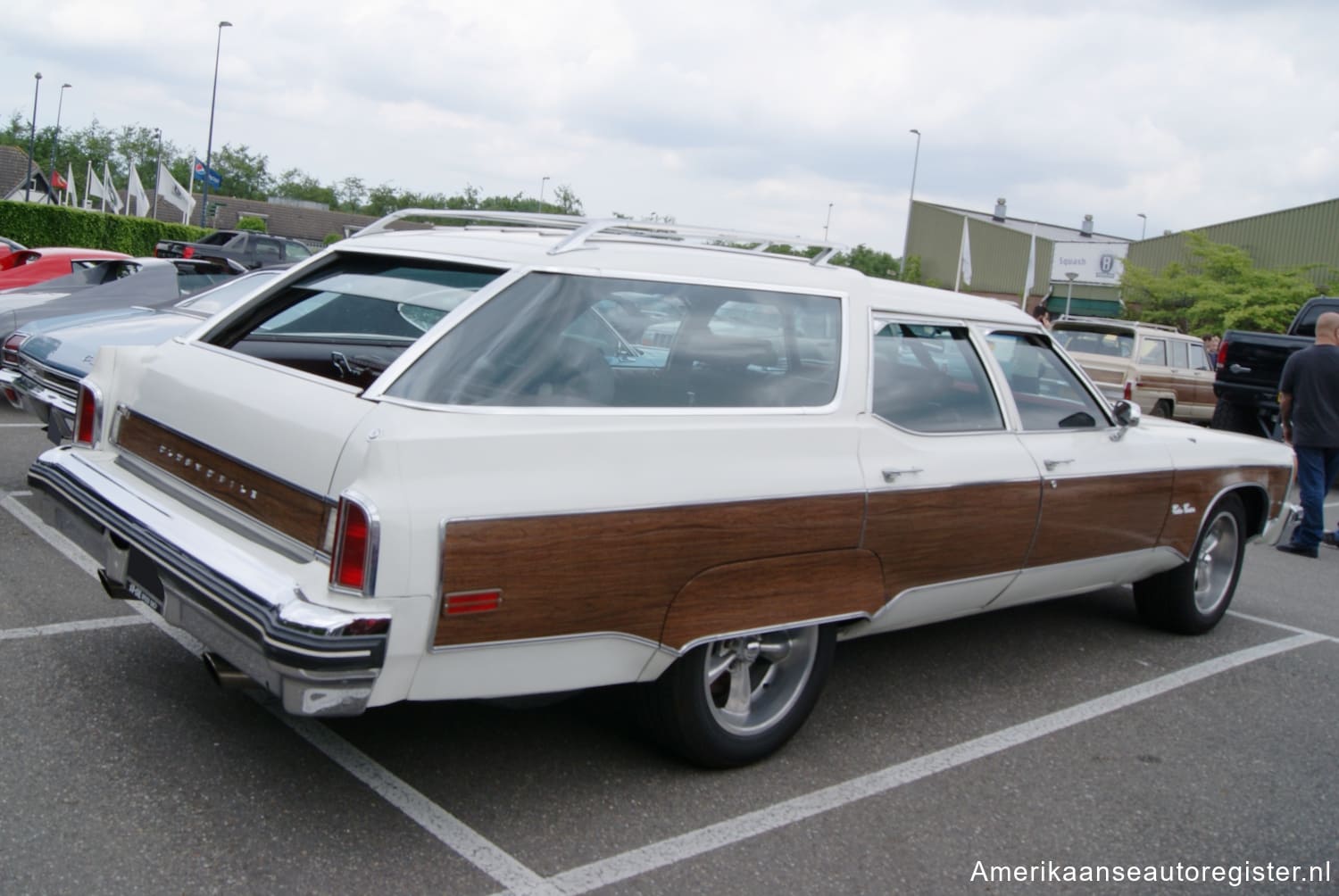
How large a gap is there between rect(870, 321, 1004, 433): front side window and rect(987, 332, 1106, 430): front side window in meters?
0.26

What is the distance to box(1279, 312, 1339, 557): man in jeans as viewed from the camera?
324 inches

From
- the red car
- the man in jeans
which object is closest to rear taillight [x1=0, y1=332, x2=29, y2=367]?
the red car

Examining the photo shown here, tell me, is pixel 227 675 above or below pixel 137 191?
below

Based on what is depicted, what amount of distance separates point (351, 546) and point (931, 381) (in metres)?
2.40

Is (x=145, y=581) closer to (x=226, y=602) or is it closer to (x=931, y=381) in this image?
(x=226, y=602)

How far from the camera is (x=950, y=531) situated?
4.06 metres

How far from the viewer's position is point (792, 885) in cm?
306

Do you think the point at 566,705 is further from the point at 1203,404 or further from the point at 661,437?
the point at 1203,404

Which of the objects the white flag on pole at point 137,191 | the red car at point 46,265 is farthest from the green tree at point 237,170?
the red car at point 46,265

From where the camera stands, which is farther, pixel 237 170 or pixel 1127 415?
pixel 237 170

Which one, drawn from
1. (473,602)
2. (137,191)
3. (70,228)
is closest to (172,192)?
(70,228)

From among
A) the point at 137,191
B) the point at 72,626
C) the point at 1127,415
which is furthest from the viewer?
the point at 137,191

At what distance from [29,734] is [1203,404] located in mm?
15859

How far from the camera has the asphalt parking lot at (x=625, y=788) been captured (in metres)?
3.00
